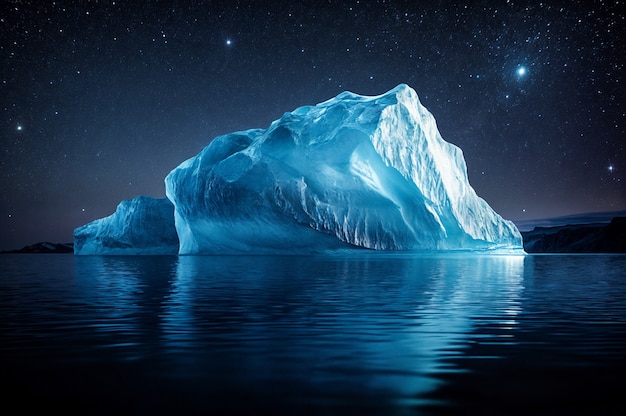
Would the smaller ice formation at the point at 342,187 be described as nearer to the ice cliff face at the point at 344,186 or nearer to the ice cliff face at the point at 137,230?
the ice cliff face at the point at 344,186

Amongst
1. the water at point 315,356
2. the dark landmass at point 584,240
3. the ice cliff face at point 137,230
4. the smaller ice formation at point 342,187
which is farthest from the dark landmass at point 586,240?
the water at point 315,356

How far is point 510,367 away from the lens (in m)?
3.74

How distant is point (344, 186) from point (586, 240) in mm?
69144

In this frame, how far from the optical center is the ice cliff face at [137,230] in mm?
45438

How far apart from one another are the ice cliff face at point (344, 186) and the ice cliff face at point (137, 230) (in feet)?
41.7

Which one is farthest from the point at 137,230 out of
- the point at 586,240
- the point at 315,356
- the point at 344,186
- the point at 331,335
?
the point at 586,240

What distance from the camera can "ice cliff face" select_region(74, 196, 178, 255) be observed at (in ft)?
149

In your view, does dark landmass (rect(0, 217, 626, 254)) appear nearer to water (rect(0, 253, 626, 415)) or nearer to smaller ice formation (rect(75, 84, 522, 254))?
→ smaller ice formation (rect(75, 84, 522, 254))

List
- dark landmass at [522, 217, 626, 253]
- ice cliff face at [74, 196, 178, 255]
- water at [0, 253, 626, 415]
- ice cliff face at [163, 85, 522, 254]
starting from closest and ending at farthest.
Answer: water at [0, 253, 626, 415] → ice cliff face at [163, 85, 522, 254] → ice cliff face at [74, 196, 178, 255] → dark landmass at [522, 217, 626, 253]

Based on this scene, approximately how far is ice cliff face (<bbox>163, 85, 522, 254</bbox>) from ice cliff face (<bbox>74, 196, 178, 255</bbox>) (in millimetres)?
12710

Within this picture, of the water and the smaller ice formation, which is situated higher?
the smaller ice formation

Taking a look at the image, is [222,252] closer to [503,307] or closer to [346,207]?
[346,207]

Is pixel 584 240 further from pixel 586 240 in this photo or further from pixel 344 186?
pixel 344 186

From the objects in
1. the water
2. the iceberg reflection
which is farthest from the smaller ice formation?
the water
